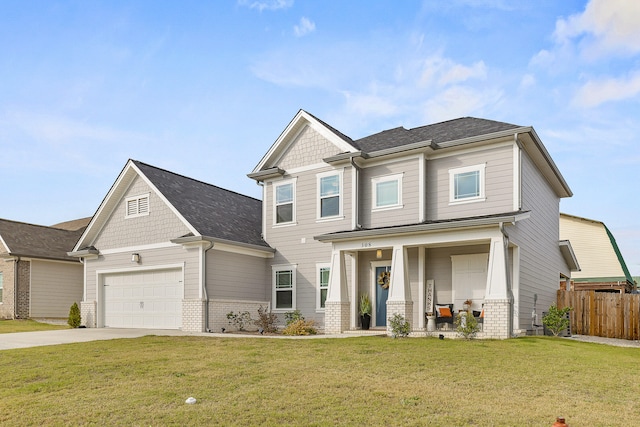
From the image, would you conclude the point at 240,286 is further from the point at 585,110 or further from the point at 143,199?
the point at 585,110

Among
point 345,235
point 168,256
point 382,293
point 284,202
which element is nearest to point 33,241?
point 168,256

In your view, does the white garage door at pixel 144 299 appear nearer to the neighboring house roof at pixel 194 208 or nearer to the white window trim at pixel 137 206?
the neighboring house roof at pixel 194 208

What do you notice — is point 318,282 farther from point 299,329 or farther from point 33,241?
point 33,241

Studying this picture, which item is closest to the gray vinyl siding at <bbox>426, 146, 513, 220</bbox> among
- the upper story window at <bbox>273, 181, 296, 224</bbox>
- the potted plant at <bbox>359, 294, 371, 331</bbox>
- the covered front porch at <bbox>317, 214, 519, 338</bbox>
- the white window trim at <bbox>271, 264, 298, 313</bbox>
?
the covered front porch at <bbox>317, 214, 519, 338</bbox>

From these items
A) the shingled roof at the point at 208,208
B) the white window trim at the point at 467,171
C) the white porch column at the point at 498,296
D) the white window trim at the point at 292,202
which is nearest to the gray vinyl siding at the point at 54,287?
the shingled roof at the point at 208,208

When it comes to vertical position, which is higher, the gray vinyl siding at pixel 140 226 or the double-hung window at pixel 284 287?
the gray vinyl siding at pixel 140 226

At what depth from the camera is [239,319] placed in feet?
67.1

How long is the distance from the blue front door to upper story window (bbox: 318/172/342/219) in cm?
265

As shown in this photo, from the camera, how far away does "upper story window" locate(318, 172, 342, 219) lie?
2023 centimetres

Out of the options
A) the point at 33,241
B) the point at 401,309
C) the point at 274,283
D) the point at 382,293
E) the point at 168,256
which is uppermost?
the point at 33,241

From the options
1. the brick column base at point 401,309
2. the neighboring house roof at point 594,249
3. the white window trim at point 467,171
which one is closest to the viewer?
the brick column base at point 401,309

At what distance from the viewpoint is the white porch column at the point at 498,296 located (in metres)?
14.9

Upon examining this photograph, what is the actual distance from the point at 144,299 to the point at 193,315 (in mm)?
3337

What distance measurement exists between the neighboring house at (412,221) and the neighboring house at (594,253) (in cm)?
1404
